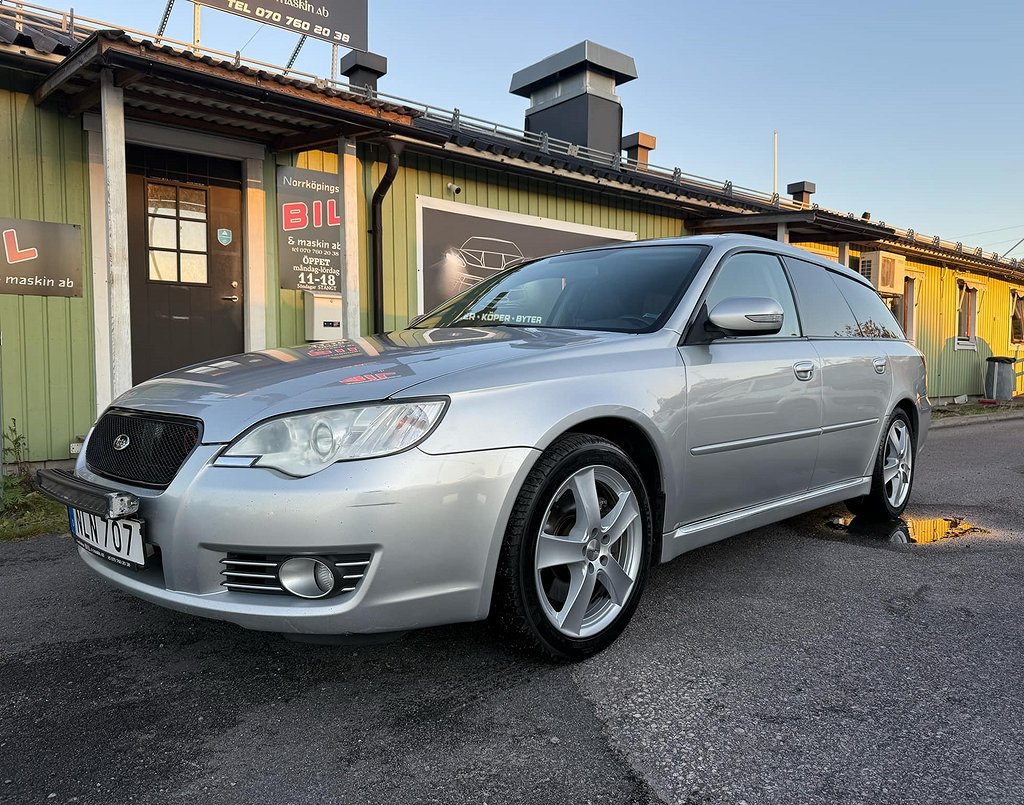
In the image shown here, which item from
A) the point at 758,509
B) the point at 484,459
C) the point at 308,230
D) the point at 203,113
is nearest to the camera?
the point at 484,459

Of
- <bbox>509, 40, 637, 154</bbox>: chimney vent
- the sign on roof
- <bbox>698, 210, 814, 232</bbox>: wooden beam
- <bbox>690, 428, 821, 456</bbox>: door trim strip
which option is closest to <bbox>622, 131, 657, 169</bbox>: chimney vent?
<bbox>509, 40, 637, 154</bbox>: chimney vent

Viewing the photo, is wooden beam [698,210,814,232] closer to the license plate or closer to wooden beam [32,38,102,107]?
wooden beam [32,38,102,107]

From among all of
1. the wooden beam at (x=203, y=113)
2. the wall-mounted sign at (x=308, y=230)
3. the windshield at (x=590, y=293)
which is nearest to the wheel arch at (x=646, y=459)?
the windshield at (x=590, y=293)

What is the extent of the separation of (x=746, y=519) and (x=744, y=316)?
0.89 metres

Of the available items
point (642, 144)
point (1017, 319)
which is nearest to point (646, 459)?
point (642, 144)

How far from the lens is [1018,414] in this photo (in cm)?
1272

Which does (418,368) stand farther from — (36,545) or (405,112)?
(405,112)

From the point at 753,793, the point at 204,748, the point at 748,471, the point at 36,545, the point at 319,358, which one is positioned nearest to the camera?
the point at 753,793

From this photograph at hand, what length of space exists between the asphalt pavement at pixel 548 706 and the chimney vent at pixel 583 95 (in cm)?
1545

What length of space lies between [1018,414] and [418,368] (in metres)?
13.7

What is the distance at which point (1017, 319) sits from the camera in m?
20.5

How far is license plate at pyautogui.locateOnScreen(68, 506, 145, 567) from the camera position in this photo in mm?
2143

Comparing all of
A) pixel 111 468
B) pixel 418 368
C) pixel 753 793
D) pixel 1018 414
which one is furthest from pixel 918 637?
pixel 1018 414

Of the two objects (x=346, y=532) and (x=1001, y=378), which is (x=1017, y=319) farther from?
(x=346, y=532)
